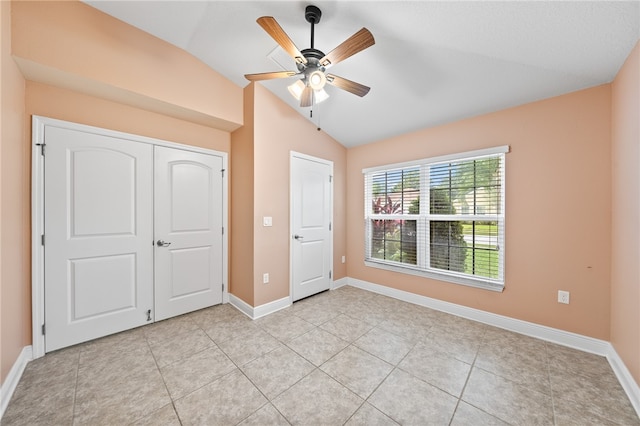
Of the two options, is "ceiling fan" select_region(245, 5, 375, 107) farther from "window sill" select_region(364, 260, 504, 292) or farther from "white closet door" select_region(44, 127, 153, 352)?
"window sill" select_region(364, 260, 504, 292)

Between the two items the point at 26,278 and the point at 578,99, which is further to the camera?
the point at 578,99

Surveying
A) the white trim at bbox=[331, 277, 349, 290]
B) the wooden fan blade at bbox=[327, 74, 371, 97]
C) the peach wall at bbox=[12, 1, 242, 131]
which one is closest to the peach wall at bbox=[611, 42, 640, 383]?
the wooden fan blade at bbox=[327, 74, 371, 97]

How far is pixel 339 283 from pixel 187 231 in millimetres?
2403

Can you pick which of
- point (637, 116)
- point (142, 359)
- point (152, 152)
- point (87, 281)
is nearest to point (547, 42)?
point (637, 116)

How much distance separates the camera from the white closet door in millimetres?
2076

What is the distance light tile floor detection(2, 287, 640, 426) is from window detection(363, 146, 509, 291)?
28.6 inches

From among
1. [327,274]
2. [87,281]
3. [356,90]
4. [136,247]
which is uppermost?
[356,90]

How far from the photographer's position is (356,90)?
1.95 metres

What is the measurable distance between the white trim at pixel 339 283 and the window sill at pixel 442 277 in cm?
51

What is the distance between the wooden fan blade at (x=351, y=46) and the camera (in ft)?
4.78

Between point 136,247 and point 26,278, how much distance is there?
757mm

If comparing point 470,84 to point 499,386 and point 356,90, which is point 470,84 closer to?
point 356,90

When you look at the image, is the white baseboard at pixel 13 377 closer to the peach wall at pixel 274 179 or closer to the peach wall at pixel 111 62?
the peach wall at pixel 274 179

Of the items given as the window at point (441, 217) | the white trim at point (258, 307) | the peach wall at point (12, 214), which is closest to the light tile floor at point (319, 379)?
the white trim at point (258, 307)
